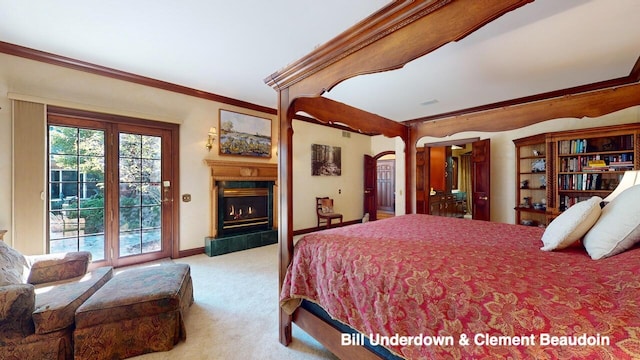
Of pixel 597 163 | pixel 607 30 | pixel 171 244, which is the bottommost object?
pixel 171 244

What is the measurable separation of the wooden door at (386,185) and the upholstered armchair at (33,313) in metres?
7.53

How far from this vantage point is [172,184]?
3785 millimetres

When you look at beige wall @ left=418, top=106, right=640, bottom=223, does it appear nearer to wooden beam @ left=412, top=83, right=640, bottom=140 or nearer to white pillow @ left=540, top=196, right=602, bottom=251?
wooden beam @ left=412, top=83, right=640, bottom=140

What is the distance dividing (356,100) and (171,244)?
382cm

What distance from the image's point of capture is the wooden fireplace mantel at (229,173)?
410 cm

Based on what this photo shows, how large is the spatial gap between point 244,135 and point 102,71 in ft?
6.67

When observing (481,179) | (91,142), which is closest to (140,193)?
(91,142)

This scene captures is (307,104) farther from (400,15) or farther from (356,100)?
(356,100)

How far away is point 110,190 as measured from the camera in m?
3.30

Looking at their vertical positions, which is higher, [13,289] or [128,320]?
[13,289]

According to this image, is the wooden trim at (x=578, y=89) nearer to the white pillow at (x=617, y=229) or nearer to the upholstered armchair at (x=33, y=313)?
the white pillow at (x=617, y=229)

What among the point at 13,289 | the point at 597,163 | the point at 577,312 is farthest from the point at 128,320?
the point at 597,163

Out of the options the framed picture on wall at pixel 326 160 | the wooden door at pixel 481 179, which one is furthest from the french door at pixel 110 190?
the wooden door at pixel 481 179

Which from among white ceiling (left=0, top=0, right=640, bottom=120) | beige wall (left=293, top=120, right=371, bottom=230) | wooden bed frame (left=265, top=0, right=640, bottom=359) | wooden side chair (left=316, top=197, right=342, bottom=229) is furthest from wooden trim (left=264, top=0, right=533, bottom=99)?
wooden side chair (left=316, top=197, right=342, bottom=229)
